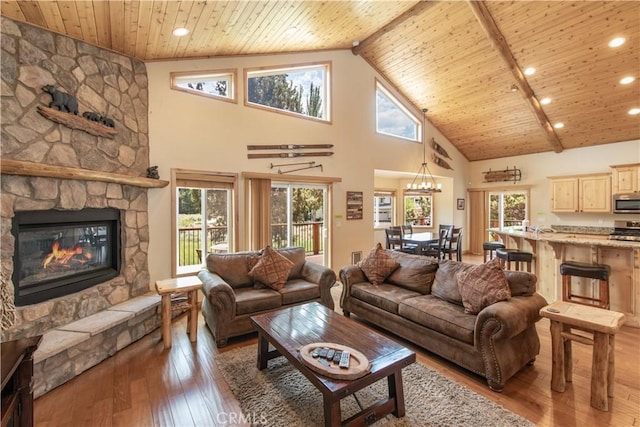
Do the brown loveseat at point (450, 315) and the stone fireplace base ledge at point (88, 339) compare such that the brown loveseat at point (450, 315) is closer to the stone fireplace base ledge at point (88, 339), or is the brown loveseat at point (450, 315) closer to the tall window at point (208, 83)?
the stone fireplace base ledge at point (88, 339)

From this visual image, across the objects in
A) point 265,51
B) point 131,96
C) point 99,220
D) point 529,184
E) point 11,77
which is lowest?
point 99,220

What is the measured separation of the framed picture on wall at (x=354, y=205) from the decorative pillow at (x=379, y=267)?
2297 mm

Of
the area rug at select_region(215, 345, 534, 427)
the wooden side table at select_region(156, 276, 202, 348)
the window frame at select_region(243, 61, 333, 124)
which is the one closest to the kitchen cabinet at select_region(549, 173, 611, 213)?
the window frame at select_region(243, 61, 333, 124)

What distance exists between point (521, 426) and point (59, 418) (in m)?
3.20

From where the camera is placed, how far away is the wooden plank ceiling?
3.18 metres

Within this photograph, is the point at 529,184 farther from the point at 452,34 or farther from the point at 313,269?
the point at 313,269

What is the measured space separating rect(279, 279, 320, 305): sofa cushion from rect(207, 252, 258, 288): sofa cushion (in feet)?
1.77

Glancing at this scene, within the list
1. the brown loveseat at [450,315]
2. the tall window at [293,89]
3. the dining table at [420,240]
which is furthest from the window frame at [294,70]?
the brown loveseat at [450,315]

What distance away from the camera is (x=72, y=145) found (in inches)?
120

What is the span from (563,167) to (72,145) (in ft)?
30.8

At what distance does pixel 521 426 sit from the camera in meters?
2.02

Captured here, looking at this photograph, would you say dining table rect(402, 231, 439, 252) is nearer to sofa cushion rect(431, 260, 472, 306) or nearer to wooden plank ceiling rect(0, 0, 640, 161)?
sofa cushion rect(431, 260, 472, 306)

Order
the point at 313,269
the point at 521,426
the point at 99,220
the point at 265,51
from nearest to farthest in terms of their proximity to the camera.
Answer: the point at 521,426
the point at 99,220
the point at 313,269
the point at 265,51

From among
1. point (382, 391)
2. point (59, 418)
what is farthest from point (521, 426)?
point (59, 418)
